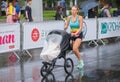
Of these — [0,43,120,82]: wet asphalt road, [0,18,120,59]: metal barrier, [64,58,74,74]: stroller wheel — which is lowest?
[0,43,120,82]: wet asphalt road

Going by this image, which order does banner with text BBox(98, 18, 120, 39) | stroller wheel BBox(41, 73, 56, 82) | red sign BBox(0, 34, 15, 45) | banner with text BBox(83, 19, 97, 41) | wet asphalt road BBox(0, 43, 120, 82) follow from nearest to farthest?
stroller wheel BBox(41, 73, 56, 82) < wet asphalt road BBox(0, 43, 120, 82) < red sign BBox(0, 34, 15, 45) < banner with text BBox(83, 19, 97, 41) < banner with text BBox(98, 18, 120, 39)

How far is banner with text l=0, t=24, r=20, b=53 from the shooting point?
14762 millimetres

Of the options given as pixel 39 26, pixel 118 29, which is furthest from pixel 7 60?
pixel 118 29

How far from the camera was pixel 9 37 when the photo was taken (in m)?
15.0

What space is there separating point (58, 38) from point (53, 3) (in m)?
67.1

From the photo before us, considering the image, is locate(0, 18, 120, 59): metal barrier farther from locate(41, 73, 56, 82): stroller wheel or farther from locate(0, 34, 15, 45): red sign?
locate(41, 73, 56, 82): stroller wheel

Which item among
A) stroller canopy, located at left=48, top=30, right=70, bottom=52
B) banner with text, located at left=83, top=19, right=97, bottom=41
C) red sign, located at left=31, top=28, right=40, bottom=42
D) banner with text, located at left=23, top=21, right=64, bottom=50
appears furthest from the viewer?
banner with text, located at left=83, top=19, right=97, bottom=41

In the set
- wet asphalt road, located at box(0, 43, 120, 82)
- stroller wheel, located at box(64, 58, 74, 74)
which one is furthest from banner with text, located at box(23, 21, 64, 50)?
stroller wheel, located at box(64, 58, 74, 74)

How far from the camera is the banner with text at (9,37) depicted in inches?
581

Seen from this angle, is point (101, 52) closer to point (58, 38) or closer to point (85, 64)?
point (85, 64)

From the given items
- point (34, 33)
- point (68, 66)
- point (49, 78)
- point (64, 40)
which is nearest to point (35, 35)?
point (34, 33)

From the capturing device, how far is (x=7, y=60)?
1494 centimetres

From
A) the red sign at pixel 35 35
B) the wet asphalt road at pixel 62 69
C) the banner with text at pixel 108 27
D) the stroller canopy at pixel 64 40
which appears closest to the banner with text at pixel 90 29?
the banner with text at pixel 108 27

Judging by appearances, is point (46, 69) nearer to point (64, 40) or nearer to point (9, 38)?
point (64, 40)
